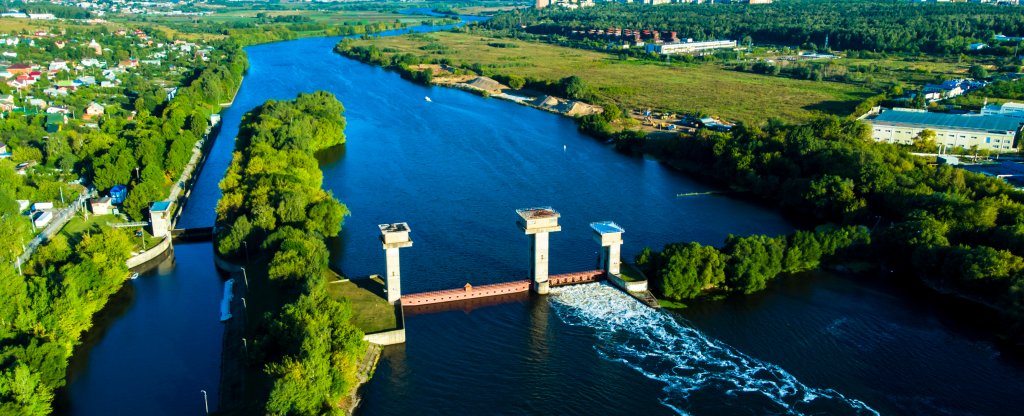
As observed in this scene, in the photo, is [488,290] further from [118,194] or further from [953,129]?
[953,129]

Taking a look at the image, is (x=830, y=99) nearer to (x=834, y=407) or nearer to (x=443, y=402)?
(x=834, y=407)

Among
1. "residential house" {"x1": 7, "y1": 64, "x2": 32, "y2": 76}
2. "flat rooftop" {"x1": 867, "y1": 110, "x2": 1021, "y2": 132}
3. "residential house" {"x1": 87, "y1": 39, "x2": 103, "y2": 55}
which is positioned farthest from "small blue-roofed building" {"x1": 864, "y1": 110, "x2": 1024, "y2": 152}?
"residential house" {"x1": 87, "y1": 39, "x2": 103, "y2": 55}

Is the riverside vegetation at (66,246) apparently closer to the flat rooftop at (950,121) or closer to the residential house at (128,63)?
the residential house at (128,63)

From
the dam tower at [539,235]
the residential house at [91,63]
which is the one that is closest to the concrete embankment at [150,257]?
the dam tower at [539,235]

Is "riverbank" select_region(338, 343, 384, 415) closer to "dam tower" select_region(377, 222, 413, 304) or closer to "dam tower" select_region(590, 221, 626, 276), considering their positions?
"dam tower" select_region(377, 222, 413, 304)

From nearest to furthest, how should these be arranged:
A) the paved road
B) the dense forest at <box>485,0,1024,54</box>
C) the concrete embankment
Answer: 1. the paved road
2. the concrete embankment
3. the dense forest at <box>485,0,1024,54</box>

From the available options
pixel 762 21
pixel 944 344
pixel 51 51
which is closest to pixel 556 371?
pixel 944 344

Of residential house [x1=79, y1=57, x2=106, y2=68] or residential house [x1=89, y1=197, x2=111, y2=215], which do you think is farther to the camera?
residential house [x1=79, y1=57, x2=106, y2=68]
